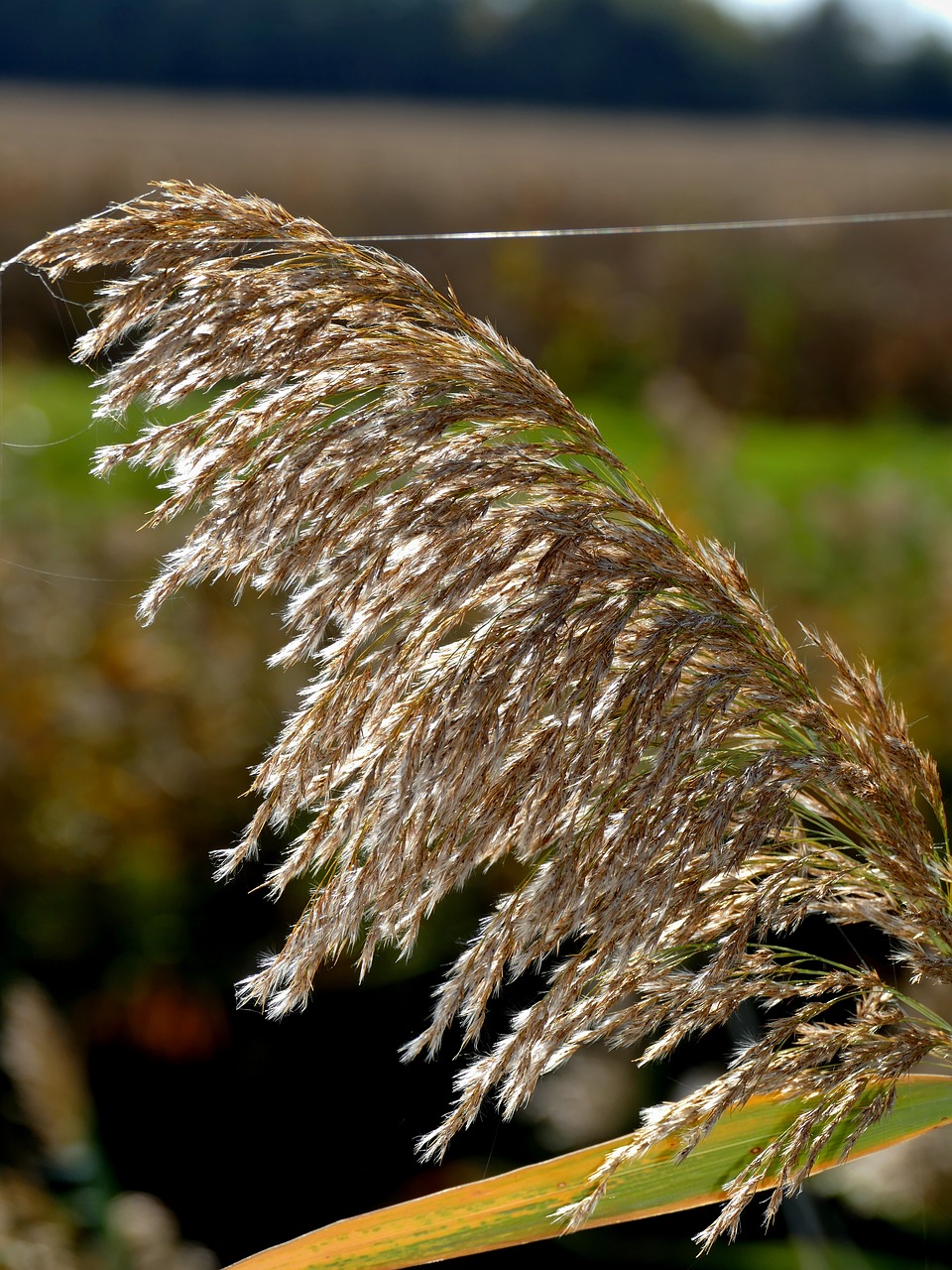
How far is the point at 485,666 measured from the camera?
2.76ft

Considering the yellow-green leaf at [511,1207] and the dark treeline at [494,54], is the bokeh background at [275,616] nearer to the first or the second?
A: the dark treeline at [494,54]

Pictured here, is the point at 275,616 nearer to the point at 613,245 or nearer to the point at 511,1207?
the point at 511,1207

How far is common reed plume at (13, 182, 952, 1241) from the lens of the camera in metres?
0.86

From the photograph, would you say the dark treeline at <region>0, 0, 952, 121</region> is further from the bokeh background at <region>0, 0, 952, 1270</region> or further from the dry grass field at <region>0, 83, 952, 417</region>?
the dry grass field at <region>0, 83, 952, 417</region>

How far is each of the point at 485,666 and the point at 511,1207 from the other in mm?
505

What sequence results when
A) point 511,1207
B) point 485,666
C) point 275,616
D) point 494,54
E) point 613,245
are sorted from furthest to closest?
1. point 494,54
2. point 613,245
3. point 275,616
4. point 511,1207
5. point 485,666

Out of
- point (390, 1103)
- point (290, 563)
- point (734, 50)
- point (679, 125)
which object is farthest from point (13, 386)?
point (734, 50)

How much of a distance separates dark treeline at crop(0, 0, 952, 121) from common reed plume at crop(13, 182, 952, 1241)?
7.95 m

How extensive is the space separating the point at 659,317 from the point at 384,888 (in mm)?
5119

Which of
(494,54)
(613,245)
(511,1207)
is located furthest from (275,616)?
(494,54)

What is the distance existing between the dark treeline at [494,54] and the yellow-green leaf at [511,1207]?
27.1 ft

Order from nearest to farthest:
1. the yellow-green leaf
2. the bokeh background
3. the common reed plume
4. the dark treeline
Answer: the common reed plume
the yellow-green leaf
the bokeh background
the dark treeline

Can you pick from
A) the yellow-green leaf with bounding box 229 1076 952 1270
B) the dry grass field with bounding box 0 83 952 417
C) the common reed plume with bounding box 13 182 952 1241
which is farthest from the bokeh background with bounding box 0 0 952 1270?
the yellow-green leaf with bounding box 229 1076 952 1270

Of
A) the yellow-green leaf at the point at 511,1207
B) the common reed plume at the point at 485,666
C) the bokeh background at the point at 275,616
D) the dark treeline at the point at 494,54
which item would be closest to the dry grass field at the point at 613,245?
the bokeh background at the point at 275,616
